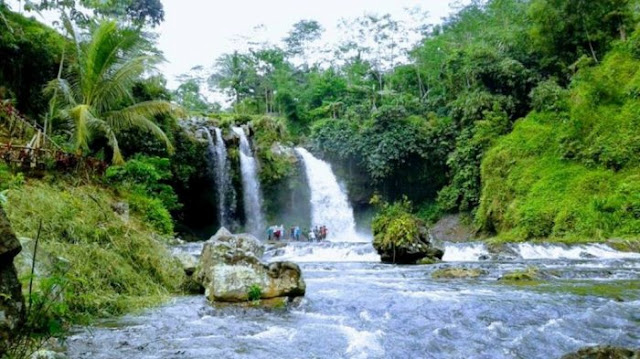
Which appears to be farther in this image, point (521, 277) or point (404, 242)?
point (404, 242)

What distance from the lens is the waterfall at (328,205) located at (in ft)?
89.3

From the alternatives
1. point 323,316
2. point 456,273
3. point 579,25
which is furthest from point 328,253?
point 579,25

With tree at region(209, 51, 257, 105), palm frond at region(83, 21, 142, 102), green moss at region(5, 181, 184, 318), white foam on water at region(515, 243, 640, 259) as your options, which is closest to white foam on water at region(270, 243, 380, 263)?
white foam on water at region(515, 243, 640, 259)

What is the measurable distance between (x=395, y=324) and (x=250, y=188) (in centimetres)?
2089

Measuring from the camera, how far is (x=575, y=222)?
17.2m

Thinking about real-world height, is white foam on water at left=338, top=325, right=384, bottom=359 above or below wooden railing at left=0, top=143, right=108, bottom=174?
below

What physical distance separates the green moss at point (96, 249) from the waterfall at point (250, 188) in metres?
17.4

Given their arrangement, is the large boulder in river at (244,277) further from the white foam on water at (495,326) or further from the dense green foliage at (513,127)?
the dense green foliage at (513,127)

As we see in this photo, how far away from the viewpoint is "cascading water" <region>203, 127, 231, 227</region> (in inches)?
944

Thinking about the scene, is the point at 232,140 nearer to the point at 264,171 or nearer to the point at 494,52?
the point at 264,171

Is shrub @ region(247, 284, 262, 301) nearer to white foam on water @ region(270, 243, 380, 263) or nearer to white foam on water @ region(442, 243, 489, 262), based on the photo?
white foam on water @ region(270, 243, 380, 263)

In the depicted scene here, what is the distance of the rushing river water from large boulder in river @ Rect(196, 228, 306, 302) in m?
0.25

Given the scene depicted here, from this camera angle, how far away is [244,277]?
640cm

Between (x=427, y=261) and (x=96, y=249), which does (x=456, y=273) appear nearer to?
(x=427, y=261)
